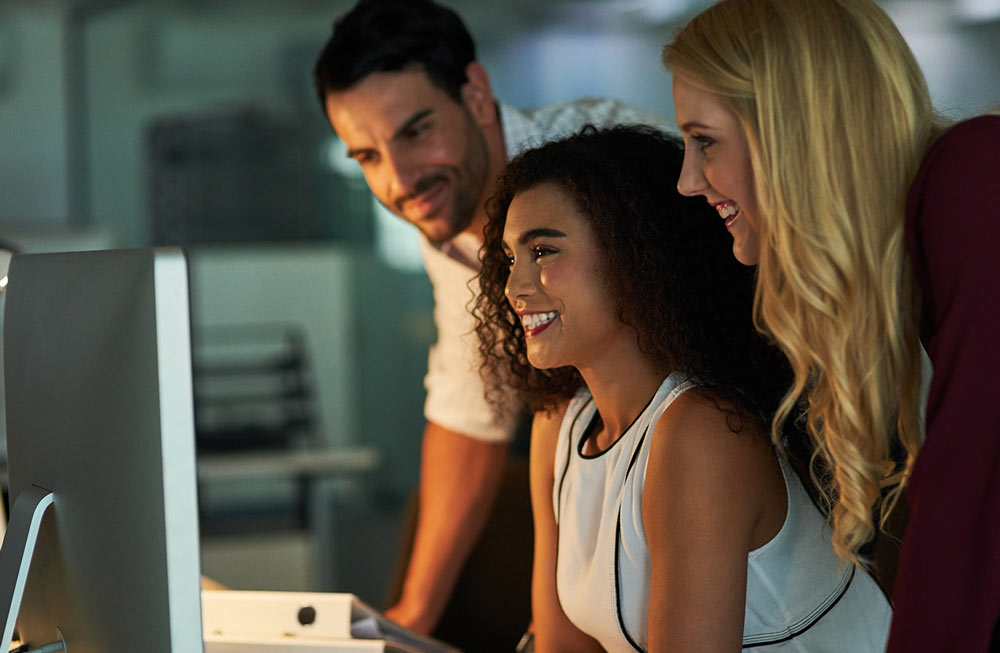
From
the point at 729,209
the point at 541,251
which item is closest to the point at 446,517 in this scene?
the point at 541,251

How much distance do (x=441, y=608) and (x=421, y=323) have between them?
285 cm

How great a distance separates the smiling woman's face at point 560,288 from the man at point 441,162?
400 millimetres

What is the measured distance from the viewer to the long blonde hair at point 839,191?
993mm

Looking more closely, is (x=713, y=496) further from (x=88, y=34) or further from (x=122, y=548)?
(x=88, y=34)

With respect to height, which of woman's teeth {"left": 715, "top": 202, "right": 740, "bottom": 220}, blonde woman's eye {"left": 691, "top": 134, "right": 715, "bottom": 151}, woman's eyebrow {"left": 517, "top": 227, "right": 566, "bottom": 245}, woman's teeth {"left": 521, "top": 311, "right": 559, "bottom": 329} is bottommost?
woman's teeth {"left": 521, "top": 311, "right": 559, "bottom": 329}

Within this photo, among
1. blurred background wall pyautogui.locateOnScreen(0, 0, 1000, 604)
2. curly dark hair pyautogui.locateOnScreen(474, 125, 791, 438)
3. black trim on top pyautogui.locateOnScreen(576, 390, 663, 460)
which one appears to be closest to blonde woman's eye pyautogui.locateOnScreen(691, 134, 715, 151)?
curly dark hair pyautogui.locateOnScreen(474, 125, 791, 438)

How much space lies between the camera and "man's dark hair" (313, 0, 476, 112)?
1.84 meters

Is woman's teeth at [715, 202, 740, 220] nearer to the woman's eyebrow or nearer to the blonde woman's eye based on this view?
the blonde woman's eye

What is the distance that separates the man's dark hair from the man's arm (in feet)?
2.01

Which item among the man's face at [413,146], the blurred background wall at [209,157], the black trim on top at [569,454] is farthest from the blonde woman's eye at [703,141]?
the blurred background wall at [209,157]

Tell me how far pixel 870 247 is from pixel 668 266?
36cm

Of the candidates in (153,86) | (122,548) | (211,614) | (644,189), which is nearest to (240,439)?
(153,86)

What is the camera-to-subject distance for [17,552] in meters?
0.97

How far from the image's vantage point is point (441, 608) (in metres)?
1.98
